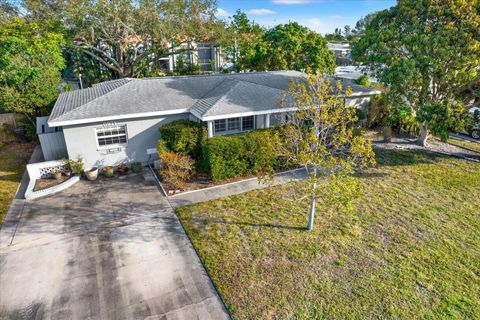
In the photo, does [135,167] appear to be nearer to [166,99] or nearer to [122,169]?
[122,169]

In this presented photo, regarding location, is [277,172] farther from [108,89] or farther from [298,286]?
[108,89]

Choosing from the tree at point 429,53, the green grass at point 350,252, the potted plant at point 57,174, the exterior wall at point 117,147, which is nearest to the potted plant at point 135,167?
the exterior wall at point 117,147

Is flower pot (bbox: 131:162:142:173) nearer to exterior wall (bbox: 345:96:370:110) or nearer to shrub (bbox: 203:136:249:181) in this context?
shrub (bbox: 203:136:249:181)

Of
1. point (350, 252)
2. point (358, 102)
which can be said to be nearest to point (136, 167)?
point (350, 252)

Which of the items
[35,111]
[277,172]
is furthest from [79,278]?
[35,111]

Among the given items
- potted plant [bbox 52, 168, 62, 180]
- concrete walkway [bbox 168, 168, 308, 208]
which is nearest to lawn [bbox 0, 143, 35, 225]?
potted plant [bbox 52, 168, 62, 180]

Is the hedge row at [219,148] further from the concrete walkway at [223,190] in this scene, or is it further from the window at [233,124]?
the window at [233,124]
